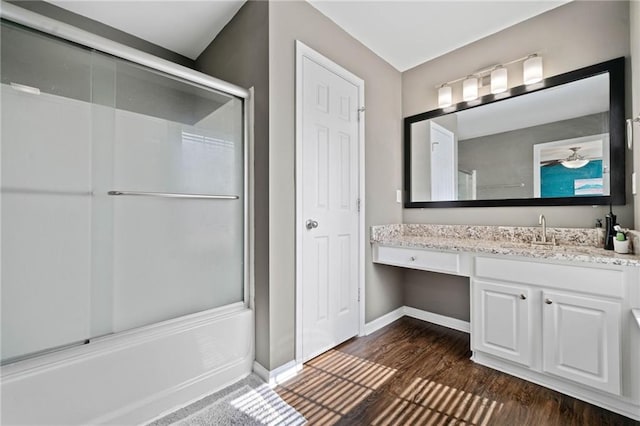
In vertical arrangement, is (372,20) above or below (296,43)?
above

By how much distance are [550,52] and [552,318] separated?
6.21ft

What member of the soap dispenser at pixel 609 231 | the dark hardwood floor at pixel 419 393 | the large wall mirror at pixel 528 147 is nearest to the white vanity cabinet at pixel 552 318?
the dark hardwood floor at pixel 419 393

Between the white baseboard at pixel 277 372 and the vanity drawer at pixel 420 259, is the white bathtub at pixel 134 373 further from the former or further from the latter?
the vanity drawer at pixel 420 259

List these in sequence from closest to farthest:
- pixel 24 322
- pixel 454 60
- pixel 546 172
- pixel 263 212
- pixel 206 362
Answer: pixel 24 322, pixel 206 362, pixel 263 212, pixel 546 172, pixel 454 60

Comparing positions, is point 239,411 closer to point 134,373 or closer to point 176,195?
point 134,373

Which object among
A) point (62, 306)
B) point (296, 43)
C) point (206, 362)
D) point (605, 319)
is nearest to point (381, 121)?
point (296, 43)

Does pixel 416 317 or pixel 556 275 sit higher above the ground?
pixel 556 275

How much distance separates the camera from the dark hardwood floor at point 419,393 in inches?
54.6

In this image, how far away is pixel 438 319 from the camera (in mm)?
2535

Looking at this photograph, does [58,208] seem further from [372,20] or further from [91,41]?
[372,20]

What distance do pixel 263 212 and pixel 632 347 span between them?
81.6 inches

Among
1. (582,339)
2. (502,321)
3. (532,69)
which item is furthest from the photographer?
(532,69)

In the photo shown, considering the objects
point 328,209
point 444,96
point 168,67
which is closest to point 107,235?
point 168,67

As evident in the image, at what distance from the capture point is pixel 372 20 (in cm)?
210
